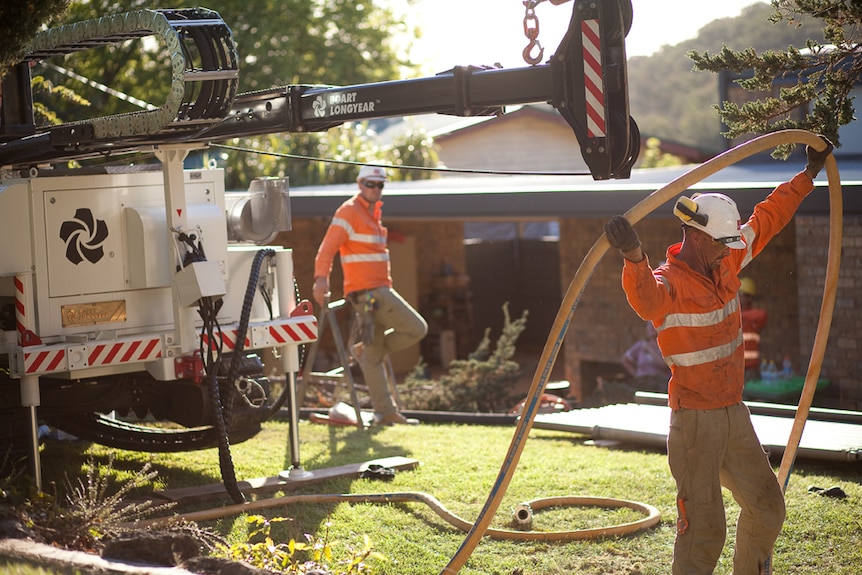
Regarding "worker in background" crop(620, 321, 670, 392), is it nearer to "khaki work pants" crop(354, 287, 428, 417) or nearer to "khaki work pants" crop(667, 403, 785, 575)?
"khaki work pants" crop(354, 287, 428, 417)

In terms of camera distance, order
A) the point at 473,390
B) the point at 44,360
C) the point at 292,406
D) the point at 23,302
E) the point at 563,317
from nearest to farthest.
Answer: the point at 563,317
the point at 44,360
the point at 23,302
the point at 292,406
the point at 473,390

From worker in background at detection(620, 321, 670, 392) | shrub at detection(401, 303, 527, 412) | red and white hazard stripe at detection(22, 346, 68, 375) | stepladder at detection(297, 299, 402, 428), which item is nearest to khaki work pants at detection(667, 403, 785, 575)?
red and white hazard stripe at detection(22, 346, 68, 375)

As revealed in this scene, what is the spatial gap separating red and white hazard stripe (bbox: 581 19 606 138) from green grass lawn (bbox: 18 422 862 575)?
2.53 m

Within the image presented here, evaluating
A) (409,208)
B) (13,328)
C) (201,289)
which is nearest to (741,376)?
(201,289)

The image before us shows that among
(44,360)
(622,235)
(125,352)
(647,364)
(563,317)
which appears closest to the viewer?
(622,235)

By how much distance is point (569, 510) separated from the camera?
26.3 ft

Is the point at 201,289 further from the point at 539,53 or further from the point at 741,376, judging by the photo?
the point at 741,376

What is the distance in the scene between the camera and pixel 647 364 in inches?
536

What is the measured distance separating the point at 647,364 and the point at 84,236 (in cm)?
742

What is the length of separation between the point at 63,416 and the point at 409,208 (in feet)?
22.4

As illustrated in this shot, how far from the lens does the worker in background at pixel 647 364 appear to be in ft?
42.3

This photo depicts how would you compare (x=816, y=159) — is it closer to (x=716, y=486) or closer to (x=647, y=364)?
(x=716, y=486)

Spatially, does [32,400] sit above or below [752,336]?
above

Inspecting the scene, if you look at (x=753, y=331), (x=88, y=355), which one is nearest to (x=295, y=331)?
(x=88, y=355)
